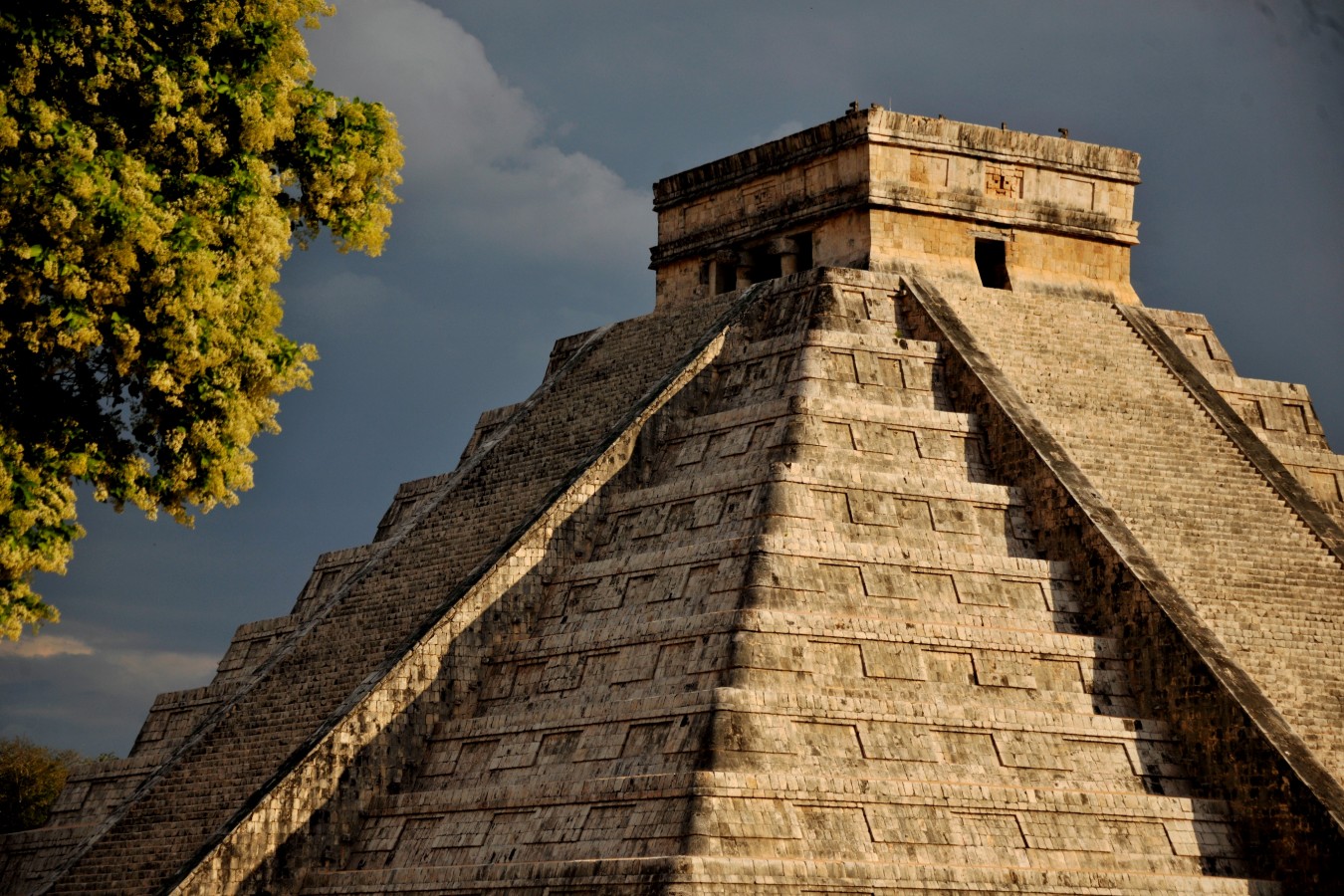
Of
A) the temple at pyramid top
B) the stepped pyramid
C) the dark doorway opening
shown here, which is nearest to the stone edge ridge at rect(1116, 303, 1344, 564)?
the stepped pyramid

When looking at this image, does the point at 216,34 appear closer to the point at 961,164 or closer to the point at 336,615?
the point at 336,615

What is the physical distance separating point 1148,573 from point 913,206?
25.9 feet

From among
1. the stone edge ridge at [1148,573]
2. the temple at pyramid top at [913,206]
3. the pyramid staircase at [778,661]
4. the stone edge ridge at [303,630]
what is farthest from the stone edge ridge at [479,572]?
the stone edge ridge at [1148,573]

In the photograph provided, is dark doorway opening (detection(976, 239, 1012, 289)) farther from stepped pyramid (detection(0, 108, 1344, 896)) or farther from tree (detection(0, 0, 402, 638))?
tree (detection(0, 0, 402, 638))

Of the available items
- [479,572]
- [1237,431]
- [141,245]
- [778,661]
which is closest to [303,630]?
[479,572]

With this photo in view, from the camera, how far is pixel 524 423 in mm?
27062

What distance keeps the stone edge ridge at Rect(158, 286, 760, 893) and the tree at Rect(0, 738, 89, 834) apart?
16.8m

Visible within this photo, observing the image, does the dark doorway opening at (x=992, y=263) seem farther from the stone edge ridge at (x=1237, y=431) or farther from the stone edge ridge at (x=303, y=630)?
the stone edge ridge at (x=303, y=630)

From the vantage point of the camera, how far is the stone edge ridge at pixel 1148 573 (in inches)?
740

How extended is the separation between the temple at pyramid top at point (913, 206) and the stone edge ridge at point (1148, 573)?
5.84 ft

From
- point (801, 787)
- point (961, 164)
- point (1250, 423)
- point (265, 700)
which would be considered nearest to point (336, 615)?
point (265, 700)

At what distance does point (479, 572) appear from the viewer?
2203cm

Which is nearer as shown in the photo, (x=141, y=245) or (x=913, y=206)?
(x=141, y=245)

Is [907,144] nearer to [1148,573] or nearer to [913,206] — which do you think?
[913,206]
